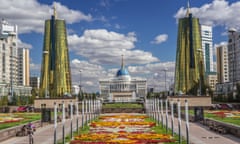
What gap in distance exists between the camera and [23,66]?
190 m

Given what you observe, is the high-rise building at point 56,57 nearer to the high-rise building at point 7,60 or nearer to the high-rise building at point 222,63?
the high-rise building at point 7,60

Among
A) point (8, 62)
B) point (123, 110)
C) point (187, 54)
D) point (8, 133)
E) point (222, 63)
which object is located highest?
point (187, 54)

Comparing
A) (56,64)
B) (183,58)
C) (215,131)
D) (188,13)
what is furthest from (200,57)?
(215,131)

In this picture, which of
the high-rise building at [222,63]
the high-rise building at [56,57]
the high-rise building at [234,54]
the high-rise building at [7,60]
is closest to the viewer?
the high-rise building at [234,54]

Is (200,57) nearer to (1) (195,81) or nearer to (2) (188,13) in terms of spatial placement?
(1) (195,81)

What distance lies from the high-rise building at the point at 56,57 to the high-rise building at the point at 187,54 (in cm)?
4218

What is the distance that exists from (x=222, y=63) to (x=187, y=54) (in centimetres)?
5146

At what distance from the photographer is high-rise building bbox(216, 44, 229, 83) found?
598 feet

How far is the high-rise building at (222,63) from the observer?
598ft

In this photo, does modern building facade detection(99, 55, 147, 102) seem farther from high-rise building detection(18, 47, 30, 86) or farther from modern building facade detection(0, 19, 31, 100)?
modern building facade detection(0, 19, 31, 100)

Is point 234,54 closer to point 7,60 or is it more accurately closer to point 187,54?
point 187,54

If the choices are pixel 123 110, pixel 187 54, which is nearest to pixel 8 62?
pixel 187 54

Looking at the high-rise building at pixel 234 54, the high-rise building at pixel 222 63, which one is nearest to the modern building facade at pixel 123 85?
the high-rise building at pixel 222 63

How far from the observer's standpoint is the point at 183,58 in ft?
465
